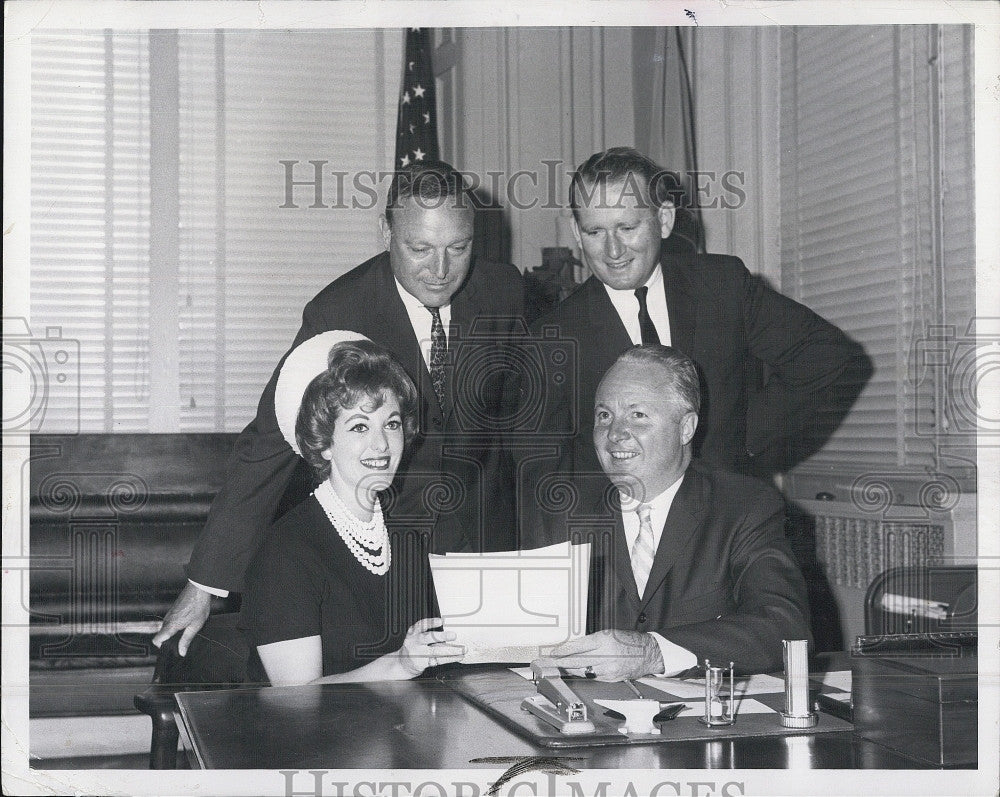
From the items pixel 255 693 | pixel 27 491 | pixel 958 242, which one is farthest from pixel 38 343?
pixel 958 242

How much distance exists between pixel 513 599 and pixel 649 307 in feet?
3.22

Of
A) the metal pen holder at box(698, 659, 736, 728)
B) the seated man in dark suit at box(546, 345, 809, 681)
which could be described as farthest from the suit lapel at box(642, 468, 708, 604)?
the metal pen holder at box(698, 659, 736, 728)

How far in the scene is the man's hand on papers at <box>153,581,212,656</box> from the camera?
319cm

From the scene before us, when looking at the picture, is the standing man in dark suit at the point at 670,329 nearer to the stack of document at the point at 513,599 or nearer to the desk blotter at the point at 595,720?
the stack of document at the point at 513,599

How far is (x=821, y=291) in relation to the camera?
323cm

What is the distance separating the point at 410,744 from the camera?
2.19m

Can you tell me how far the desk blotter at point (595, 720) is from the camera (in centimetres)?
215

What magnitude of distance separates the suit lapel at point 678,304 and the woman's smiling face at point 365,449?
0.87 m

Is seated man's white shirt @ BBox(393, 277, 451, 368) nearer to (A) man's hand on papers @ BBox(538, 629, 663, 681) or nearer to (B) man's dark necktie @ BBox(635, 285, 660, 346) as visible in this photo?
(B) man's dark necktie @ BBox(635, 285, 660, 346)

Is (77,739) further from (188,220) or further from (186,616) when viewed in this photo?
(188,220)

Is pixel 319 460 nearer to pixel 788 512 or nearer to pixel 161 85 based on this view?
pixel 161 85

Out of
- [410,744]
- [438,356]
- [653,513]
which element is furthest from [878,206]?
[410,744]

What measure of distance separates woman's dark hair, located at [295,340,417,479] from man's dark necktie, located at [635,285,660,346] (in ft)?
2.34

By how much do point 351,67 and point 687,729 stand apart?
2.19 metres
